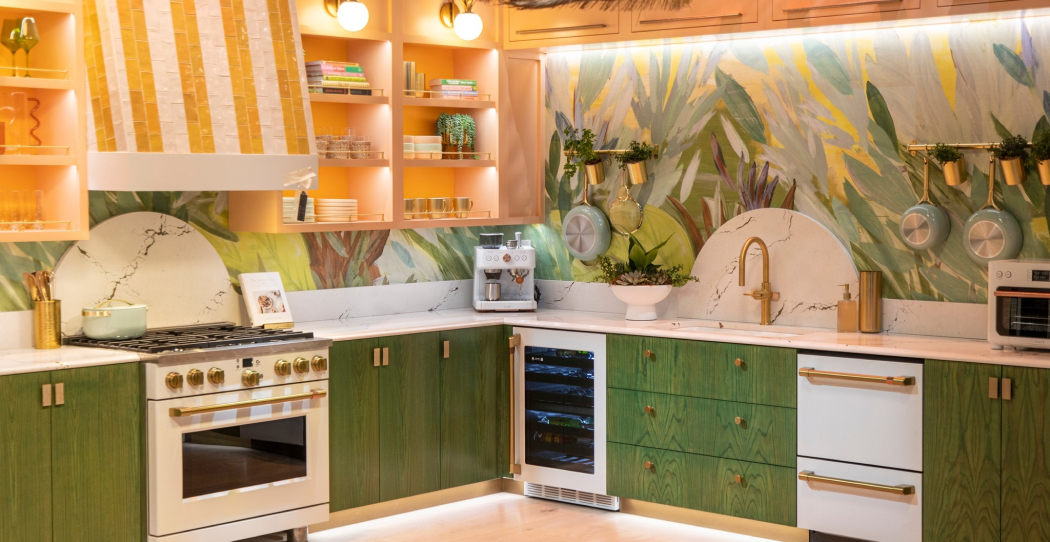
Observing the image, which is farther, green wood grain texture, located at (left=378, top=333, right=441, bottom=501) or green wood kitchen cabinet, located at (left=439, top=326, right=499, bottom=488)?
A: green wood kitchen cabinet, located at (left=439, top=326, right=499, bottom=488)

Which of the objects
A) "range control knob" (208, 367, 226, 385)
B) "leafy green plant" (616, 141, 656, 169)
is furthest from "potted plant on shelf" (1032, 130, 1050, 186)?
"range control knob" (208, 367, 226, 385)

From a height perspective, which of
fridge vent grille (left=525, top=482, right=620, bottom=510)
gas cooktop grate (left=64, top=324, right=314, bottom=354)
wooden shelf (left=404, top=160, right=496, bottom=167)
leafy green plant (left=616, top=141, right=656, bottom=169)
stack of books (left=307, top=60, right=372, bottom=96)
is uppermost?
stack of books (left=307, top=60, right=372, bottom=96)

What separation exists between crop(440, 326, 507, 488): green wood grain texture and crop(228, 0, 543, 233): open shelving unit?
628 millimetres

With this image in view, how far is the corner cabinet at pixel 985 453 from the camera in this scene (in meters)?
4.04

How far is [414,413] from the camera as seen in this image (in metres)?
5.07

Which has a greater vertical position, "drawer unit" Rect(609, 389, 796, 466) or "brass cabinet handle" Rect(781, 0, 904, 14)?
"brass cabinet handle" Rect(781, 0, 904, 14)

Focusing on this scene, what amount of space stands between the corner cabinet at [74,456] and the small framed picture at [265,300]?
0.84 m

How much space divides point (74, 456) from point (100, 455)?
96mm

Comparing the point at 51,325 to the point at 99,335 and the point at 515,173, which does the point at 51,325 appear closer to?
the point at 99,335

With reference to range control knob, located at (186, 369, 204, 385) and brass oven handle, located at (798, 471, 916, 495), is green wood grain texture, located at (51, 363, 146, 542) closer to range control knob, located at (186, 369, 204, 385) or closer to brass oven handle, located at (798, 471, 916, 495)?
range control knob, located at (186, 369, 204, 385)

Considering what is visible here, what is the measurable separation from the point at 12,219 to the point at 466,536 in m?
2.21

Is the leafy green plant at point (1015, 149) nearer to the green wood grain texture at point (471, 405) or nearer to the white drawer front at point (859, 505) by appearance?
the white drawer front at point (859, 505)

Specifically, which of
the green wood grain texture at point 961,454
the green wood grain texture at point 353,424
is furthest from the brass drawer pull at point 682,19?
the green wood grain texture at point 353,424

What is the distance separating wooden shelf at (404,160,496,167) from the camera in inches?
212
